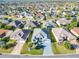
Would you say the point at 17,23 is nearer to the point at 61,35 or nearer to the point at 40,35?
the point at 40,35

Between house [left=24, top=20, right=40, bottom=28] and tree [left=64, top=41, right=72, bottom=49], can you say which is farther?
house [left=24, top=20, right=40, bottom=28]

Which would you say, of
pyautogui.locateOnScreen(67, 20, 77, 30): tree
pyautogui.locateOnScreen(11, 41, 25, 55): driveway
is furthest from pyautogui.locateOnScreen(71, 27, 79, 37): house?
pyautogui.locateOnScreen(11, 41, 25, 55): driveway

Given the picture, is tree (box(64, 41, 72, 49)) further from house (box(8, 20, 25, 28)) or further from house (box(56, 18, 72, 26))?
house (box(8, 20, 25, 28))

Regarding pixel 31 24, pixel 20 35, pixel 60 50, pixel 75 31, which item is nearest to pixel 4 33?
pixel 20 35

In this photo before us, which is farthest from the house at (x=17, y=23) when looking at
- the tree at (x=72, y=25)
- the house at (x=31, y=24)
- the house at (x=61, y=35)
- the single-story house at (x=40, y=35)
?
the tree at (x=72, y=25)

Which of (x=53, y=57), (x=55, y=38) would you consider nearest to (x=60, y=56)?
(x=53, y=57)
